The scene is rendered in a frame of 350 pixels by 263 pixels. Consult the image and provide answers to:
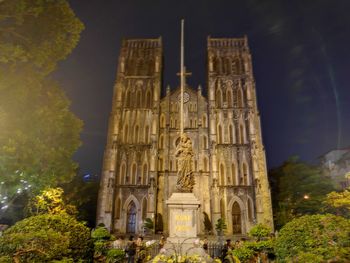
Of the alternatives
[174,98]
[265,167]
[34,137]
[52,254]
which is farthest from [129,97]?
[52,254]

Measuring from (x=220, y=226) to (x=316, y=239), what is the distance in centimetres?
2032

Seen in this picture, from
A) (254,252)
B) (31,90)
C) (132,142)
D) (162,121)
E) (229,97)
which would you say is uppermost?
(229,97)

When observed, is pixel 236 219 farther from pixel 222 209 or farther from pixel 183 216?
pixel 183 216

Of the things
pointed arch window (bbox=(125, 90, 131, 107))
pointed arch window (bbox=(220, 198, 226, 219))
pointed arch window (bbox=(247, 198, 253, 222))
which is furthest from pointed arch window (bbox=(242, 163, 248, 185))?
pointed arch window (bbox=(125, 90, 131, 107))

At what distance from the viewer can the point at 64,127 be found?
14117 mm

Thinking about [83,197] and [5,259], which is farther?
[83,197]

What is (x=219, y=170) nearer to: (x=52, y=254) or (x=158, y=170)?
(x=158, y=170)

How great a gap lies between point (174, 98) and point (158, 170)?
30.9 ft

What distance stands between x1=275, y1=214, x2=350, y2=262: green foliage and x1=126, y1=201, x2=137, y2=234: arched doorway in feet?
76.9

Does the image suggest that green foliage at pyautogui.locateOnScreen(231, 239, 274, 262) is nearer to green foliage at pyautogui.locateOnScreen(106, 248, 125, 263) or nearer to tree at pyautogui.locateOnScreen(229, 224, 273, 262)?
tree at pyautogui.locateOnScreen(229, 224, 273, 262)

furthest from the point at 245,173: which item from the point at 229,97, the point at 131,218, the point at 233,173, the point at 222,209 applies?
the point at 131,218

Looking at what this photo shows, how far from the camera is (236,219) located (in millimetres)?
29766

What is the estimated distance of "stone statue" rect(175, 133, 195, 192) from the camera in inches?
426

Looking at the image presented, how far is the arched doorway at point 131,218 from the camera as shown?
29.6 m
